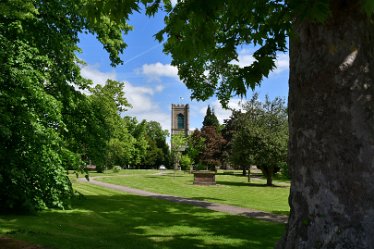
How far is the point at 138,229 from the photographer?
37.3 ft

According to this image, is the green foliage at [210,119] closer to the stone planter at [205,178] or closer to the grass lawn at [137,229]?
the stone planter at [205,178]

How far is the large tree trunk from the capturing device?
179 inches

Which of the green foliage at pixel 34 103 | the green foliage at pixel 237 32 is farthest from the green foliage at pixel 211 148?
the green foliage at pixel 237 32

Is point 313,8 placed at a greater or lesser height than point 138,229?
greater

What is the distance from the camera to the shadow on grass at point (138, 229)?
354 inches

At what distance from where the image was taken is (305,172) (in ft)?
15.6

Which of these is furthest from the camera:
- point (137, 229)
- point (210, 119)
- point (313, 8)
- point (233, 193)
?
point (210, 119)

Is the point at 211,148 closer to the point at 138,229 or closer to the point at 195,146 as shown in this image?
the point at 195,146

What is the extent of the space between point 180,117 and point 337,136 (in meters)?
123

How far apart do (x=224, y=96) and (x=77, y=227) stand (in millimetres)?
8230

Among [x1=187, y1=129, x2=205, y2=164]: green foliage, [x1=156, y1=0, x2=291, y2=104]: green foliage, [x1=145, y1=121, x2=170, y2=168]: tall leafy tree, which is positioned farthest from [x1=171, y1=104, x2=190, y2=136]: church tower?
[x1=156, y1=0, x2=291, y2=104]: green foliage

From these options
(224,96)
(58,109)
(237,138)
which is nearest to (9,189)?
(58,109)

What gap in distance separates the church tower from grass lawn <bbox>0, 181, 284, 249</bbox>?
363 ft

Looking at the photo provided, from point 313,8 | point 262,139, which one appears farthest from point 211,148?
point 313,8
